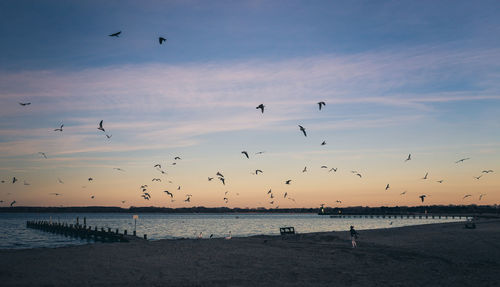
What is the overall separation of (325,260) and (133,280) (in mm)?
11124

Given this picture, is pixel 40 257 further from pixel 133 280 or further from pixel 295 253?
pixel 295 253

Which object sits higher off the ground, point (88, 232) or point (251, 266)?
point (251, 266)

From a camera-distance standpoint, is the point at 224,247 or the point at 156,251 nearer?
the point at 156,251

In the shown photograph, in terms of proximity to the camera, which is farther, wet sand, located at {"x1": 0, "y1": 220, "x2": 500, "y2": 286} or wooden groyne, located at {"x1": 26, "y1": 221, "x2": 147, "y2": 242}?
wooden groyne, located at {"x1": 26, "y1": 221, "x2": 147, "y2": 242}

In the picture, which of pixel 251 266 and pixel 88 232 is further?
pixel 88 232

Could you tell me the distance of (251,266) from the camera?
853 inches

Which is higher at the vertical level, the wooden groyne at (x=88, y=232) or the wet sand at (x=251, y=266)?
the wet sand at (x=251, y=266)

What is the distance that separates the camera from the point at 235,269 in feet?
67.6

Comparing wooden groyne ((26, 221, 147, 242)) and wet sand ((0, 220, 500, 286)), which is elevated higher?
wet sand ((0, 220, 500, 286))

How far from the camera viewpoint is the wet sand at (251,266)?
1742 cm

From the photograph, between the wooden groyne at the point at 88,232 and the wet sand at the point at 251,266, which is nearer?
the wet sand at the point at 251,266

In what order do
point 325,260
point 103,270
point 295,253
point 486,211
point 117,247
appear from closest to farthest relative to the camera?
point 103,270 < point 325,260 < point 295,253 < point 117,247 < point 486,211

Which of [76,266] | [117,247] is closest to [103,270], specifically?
[76,266]

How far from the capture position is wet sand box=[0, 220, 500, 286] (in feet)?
57.2
